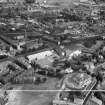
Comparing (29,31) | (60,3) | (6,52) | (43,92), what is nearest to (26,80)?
(43,92)

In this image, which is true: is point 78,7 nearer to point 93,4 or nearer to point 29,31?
point 93,4

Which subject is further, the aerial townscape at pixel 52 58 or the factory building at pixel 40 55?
the factory building at pixel 40 55

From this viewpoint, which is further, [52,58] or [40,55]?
[40,55]

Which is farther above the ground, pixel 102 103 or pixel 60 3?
pixel 60 3

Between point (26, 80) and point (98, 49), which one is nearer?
point (26, 80)

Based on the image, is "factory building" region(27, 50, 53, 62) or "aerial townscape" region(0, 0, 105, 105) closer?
"aerial townscape" region(0, 0, 105, 105)

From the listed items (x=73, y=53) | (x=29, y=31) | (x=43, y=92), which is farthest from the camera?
(x=29, y=31)

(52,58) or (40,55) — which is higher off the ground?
(40,55)

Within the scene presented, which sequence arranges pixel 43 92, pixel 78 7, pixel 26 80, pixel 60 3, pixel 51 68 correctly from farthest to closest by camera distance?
pixel 60 3 < pixel 78 7 < pixel 51 68 < pixel 26 80 < pixel 43 92
